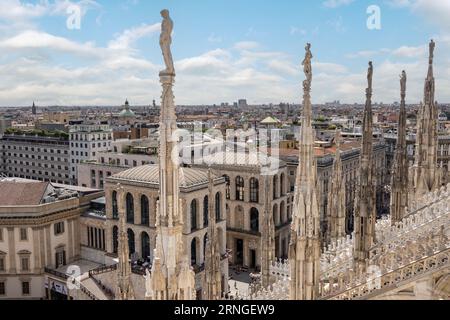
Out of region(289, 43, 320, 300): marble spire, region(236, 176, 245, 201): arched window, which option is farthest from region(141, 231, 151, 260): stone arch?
region(289, 43, 320, 300): marble spire

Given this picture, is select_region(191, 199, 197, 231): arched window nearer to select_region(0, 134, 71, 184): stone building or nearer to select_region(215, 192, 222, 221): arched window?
select_region(215, 192, 222, 221): arched window

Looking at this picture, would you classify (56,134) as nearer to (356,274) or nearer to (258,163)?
(258,163)

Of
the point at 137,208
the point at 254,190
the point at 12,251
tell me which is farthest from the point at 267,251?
the point at 12,251

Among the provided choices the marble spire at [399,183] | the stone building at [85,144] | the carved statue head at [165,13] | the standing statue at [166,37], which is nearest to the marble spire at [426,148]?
the marble spire at [399,183]

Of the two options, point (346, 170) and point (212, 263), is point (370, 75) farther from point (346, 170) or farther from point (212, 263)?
point (346, 170)

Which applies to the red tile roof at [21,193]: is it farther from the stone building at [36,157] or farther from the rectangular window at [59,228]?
the stone building at [36,157]

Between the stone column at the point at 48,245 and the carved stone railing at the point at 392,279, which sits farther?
the stone column at the point at 48,245

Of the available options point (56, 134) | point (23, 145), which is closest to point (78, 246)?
point (56, 134)
